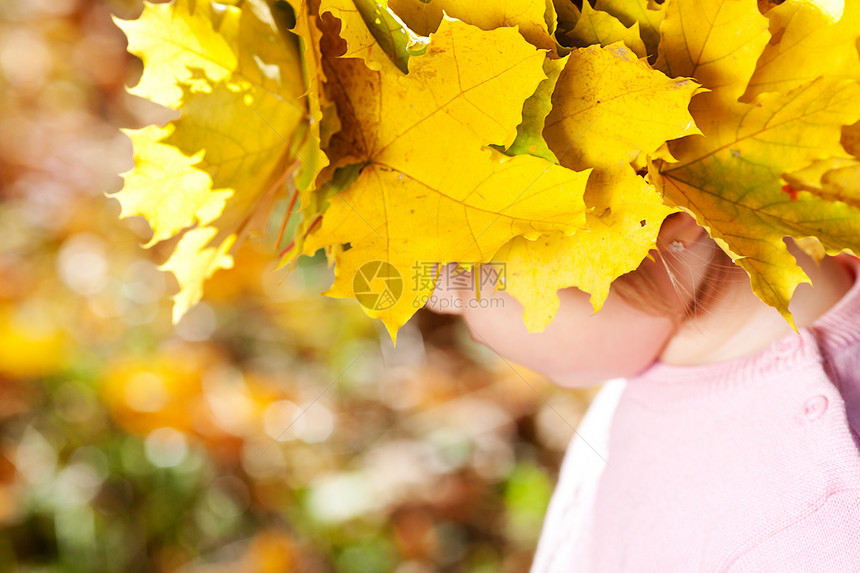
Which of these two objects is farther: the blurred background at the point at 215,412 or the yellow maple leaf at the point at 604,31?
the blurred background at the point at 215,412

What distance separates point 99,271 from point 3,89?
0.71 metres

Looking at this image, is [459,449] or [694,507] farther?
[459,449]

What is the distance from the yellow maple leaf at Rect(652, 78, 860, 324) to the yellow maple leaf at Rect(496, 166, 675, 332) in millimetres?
28

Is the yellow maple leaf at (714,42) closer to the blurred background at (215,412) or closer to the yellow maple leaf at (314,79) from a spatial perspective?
the yellow maple leaf at (314,79)

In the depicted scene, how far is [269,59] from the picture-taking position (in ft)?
1.65

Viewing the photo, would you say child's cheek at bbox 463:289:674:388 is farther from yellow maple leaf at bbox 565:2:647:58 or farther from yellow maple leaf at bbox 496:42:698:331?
yellow maple leaf at bbox 565:2:647:58

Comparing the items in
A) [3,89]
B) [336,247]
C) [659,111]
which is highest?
[659,111]

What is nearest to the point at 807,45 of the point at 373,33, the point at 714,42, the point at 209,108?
the point at 714,42

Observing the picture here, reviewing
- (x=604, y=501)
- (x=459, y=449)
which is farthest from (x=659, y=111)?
(x=459, y=449)

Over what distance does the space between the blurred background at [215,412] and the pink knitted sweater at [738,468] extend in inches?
30.3

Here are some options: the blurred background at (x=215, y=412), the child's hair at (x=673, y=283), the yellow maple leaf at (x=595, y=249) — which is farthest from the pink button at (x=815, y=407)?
the blurred background at (x=215, y=412)

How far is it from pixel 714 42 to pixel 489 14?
147mm

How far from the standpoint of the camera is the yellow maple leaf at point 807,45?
1.46ft

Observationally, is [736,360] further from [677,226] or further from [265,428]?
Result: [265,428]
